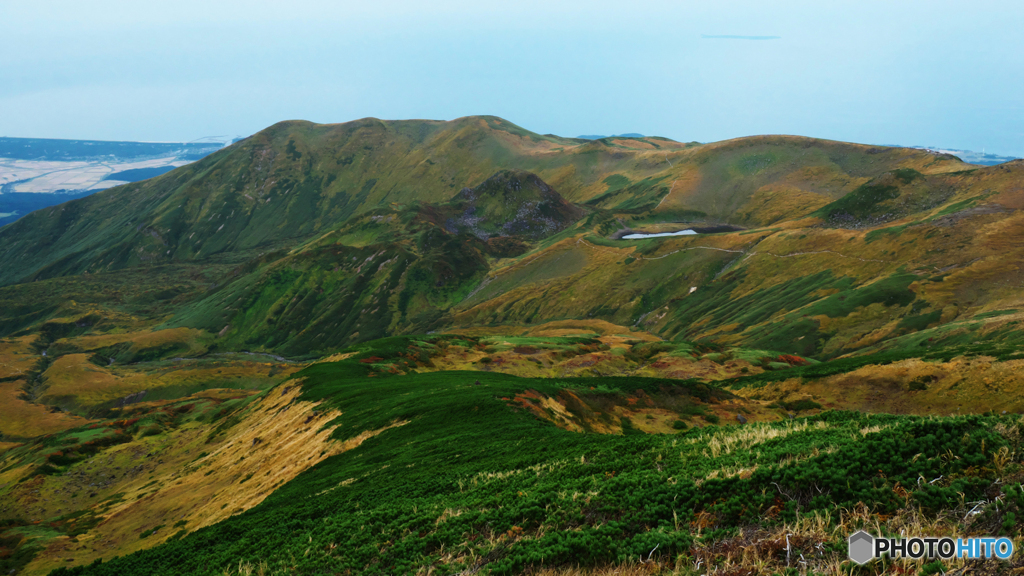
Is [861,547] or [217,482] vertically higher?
[861,547]

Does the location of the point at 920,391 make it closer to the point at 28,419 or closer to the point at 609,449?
the point at 609,449

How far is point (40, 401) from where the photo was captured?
168375 millimetres

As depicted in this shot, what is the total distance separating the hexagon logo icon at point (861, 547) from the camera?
Result: 13344mm

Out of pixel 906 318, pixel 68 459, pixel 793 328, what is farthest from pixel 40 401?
pixel 906 318

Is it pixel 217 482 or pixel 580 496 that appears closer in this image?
pixel 580 496

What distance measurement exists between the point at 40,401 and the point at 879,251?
284 meters

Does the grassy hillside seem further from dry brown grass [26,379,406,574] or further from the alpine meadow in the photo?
dry brown grass [26,379,406,574]

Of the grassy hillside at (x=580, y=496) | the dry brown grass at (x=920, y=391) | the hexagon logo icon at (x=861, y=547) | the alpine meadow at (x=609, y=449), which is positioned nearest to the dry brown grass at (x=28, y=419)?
the alpine meadow at (x=609, y=449)

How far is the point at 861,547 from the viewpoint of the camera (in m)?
13.7

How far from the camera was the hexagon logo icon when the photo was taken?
1334 centimetres

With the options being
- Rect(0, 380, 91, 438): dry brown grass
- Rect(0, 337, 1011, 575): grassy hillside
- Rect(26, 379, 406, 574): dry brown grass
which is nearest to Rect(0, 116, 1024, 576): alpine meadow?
Rect(0, 337, 1011, 575): grassy hillside

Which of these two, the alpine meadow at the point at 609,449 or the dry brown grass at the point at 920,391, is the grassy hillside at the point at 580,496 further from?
the dry brown grass at the point at 920,391

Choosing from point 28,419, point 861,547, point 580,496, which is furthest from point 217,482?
point 28,419

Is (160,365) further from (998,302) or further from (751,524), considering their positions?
(998,302)
